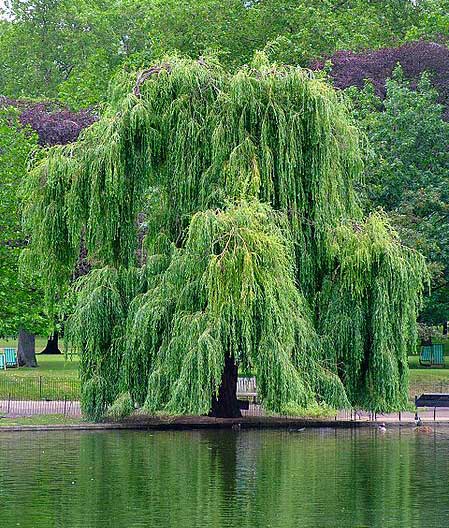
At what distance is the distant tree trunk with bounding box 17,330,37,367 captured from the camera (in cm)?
6107

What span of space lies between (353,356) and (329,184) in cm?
536

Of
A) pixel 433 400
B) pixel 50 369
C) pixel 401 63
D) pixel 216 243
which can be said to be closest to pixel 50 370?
pixel 50 369

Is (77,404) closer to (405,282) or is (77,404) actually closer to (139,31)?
(405,282)

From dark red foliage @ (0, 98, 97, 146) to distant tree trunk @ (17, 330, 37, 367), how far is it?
30.8 ft

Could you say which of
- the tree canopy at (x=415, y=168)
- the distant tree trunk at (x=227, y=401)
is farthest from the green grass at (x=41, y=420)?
the tree canopy at (x=415, y=168)

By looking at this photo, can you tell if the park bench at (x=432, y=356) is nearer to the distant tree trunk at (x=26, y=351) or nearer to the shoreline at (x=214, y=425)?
the distant tree trunk at (x=26, y=351)

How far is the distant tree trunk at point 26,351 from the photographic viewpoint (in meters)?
61.1

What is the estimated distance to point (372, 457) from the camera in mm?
32094

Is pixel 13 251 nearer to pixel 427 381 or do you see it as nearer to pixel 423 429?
pixel 427 381

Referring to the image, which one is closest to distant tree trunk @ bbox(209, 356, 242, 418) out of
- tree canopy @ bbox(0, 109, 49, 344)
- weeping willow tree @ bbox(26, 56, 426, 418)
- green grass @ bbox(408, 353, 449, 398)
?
weeping willow tree @ bbox(26, 56, 426, 418)

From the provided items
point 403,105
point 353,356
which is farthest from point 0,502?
point 403,105

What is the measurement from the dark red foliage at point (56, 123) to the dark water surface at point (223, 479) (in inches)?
1088

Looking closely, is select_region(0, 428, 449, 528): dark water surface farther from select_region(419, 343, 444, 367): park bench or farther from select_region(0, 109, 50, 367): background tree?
select_region(419, 343, 444, 367): park bench

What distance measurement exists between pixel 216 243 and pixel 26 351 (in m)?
27.1
